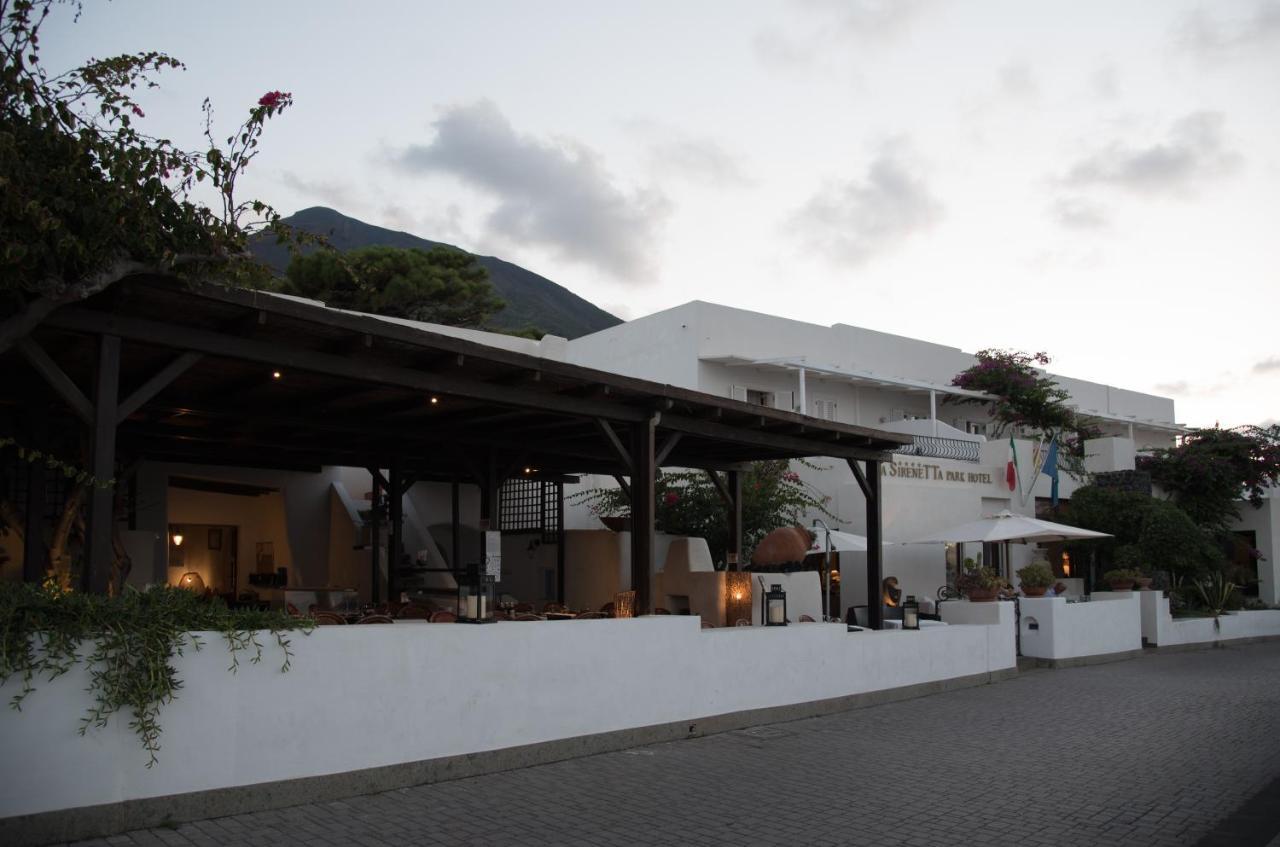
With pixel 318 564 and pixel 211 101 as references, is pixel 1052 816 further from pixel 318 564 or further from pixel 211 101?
pixel 318 564

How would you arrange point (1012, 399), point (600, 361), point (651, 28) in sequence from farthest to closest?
point (1012, 399) < point (600, 361) < point (651, 28)

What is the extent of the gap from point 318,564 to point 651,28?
11282 millimetres

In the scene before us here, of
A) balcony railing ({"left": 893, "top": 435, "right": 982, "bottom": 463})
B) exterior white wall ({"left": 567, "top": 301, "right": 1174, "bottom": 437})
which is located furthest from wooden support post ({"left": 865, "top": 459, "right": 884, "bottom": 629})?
exterior white wall ({"left": 567, "top": 301, "right": 1174, "bottom": 437})

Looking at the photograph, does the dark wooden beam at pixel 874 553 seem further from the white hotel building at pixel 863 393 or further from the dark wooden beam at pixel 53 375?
the dark wooden beam at pixel 53 375

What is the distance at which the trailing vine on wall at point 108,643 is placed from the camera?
5.85 meters

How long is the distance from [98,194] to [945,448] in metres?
19.8

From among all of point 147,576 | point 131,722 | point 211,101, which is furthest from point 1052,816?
point 147,576

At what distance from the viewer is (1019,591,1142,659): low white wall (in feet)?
56.1

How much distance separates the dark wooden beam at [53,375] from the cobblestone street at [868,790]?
2725 mm

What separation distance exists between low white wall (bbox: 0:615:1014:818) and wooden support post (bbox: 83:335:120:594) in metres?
0.91

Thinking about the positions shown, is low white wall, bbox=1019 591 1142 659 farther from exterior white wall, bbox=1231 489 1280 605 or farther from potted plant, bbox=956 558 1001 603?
exterior white wall, bbox=1231 489 1280 605

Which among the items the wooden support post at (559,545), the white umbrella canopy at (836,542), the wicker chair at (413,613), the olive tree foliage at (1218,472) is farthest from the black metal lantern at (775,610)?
the olive tree foliage at (1218,472)

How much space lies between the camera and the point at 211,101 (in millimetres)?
7223

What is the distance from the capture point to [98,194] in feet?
21.1
